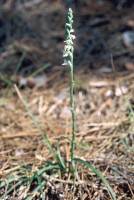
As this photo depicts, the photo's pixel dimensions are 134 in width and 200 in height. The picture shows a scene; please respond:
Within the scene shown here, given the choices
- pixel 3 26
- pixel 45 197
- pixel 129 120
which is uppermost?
pixel 3 26

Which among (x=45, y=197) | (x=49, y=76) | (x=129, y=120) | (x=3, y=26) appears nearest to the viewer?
(x=45, y=197)

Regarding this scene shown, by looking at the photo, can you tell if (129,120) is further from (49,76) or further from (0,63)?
(0,63)

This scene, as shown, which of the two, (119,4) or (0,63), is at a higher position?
(119,4)

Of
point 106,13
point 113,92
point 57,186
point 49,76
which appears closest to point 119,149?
point 57,186

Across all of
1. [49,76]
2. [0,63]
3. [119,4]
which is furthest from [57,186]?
[119,4]

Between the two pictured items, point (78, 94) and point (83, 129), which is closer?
point (83, 129)

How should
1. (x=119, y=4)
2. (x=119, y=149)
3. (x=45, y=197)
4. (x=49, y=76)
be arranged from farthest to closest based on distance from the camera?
(x=119, y=4)
(x=49, y=76)
(x=119, y=149)
(x=45, y=197)

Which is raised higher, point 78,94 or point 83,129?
point 78,94

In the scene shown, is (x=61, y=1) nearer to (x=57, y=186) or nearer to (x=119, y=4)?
(x=119, y=4)

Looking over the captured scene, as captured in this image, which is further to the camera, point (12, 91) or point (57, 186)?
point (12, 91)
